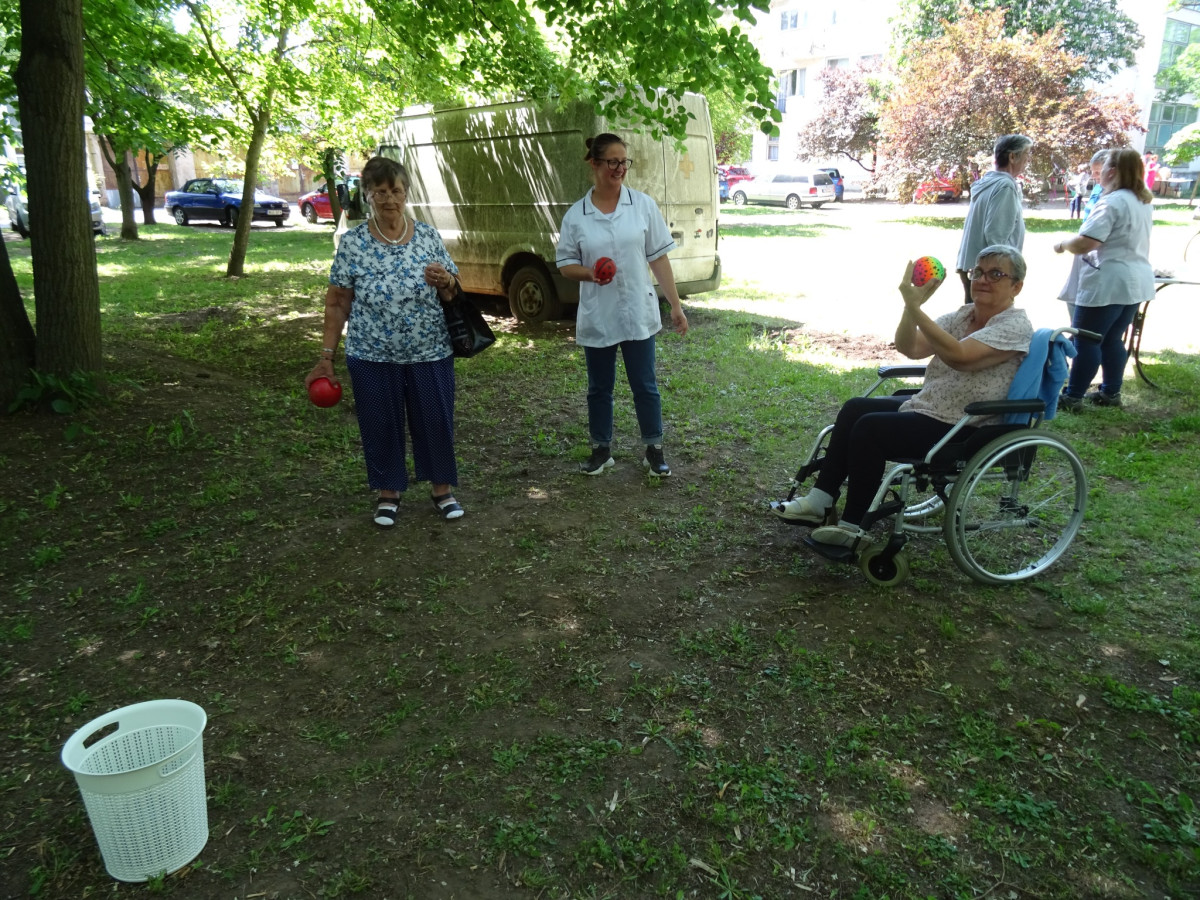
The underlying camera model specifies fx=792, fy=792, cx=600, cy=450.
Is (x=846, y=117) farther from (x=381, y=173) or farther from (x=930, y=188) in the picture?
(x=381, y=173)

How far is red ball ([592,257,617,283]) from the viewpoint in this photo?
4.48 meters

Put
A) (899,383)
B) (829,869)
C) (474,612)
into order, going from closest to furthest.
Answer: (829,869) < (474,612) < (899,383)

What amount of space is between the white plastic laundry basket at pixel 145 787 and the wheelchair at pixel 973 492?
2.67 metres

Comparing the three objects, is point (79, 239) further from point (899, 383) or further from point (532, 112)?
point (899, 383)

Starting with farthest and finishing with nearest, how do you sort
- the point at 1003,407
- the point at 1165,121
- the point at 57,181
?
1. the point at 1165,121
2. the point at 57,181
3. the point at 1003,407

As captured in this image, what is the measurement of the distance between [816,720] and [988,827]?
633 millimetres

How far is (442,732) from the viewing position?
2.81 meters

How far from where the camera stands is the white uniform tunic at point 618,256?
15.1ft

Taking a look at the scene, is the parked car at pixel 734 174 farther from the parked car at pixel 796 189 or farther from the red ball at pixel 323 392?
the red ball at pixel 323 392

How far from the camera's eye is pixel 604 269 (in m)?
4.49

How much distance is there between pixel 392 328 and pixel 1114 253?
17.1ft

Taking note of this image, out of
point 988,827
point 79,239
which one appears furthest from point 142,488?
point 988,827

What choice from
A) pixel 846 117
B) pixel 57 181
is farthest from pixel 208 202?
pixel 846 117

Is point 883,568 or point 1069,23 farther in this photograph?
point 1069,23
